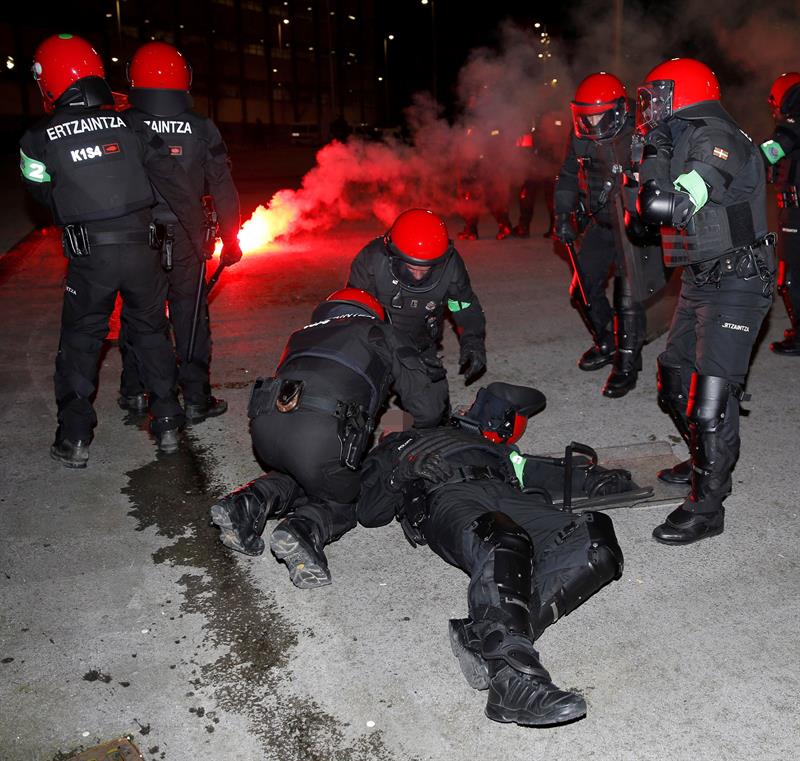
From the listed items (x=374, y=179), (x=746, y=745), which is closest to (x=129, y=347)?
(x=746, y=745)

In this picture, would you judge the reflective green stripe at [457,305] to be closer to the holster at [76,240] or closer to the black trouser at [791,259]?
the holster at [76,240]

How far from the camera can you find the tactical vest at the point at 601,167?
219 inches

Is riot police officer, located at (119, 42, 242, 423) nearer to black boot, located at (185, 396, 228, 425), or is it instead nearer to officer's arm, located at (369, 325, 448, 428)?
black boot, located at (185, 396, 228, 425)

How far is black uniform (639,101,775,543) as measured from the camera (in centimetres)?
377

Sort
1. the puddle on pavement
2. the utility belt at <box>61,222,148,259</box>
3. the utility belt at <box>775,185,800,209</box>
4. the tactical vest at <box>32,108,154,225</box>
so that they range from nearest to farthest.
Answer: the puddle on pavement
the tactical vest at <box>32,108,154,225</box>
the utility belt at <box>61,222,148,259</box>
the utility belt at <box>775,185,800,209</box>

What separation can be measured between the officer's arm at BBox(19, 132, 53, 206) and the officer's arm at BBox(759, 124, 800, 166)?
500 centimetres

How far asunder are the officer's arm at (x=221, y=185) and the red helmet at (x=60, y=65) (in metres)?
0.82

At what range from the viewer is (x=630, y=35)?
48.6 ft

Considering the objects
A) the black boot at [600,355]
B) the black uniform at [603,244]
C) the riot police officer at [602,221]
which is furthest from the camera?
the black boot at [600,355]

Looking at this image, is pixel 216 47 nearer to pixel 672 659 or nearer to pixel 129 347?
pixel 129 347

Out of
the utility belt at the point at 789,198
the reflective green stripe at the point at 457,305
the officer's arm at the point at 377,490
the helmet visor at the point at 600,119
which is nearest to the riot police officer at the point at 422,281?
the reflective green stripe at the point at 457,305

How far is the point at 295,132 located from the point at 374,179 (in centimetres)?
3683

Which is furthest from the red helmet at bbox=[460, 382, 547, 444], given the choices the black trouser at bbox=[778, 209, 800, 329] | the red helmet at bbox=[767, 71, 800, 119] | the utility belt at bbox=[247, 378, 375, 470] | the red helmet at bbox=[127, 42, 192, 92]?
the red helmet at bbox=[767, 71, 800, 119]

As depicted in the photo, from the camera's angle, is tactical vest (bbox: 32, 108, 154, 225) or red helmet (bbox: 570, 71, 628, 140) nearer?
tactical vest (bbox: 32, 108, 154, 225)
